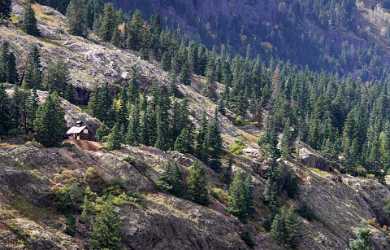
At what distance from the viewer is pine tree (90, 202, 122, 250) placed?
78062 mm

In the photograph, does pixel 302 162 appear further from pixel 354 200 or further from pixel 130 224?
pixel 130 224

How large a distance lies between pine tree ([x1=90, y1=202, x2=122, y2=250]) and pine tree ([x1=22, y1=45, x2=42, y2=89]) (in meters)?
59.3

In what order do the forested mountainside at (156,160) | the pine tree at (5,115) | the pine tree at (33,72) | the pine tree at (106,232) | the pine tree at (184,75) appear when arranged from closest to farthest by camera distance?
the pine tree at (106,232), the forested mountainside at (156,160), the pine tree at (5,115), the pine tree at (33,72), the pine tree at (184,75)

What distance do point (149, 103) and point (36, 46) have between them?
37.2 metres

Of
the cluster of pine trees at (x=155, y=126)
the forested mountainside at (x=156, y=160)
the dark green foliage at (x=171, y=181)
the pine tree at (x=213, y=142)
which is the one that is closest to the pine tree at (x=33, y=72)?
the forested mountainside at (x=156, y=160)

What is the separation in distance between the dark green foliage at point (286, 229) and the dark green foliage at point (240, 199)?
19.4 feet

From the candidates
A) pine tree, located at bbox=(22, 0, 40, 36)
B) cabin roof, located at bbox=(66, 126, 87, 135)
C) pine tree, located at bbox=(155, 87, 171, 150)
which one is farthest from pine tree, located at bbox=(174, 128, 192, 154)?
pine tree, located at bbox=(22, 0, 40, 36)

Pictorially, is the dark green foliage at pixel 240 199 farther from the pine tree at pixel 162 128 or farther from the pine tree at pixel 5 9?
the pine tree at pixel 5 9

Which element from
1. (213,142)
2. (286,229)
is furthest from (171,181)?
(213,142)

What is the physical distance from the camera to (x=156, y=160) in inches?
4528

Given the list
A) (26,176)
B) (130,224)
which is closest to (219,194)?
(130,224)

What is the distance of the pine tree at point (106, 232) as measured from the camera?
256 feet

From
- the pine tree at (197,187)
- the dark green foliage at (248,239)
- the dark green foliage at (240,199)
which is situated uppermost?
the pine tree at (197,187)

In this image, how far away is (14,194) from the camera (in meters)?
83.2
